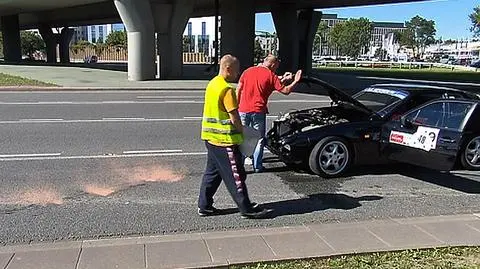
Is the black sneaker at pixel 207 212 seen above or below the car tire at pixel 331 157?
below

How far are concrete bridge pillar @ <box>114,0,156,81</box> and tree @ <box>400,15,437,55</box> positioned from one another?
105468 millimetres

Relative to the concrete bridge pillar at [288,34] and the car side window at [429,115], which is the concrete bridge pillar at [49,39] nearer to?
the concrete bridge pillar at [288,34]

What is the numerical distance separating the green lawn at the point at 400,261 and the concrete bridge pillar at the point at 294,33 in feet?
100

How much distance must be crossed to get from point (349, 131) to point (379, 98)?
1055 millimetres

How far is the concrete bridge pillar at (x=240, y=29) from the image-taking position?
30.3 metres

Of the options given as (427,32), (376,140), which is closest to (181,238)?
(376,140)

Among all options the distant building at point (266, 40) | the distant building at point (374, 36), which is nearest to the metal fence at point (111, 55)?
the distant building at point (266, 40)

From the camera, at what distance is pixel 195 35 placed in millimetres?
120188

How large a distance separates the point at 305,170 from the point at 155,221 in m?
2.79

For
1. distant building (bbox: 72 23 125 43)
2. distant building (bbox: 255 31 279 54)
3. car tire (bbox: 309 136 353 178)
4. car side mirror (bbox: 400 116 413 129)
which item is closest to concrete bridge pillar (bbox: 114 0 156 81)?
car tire (bbox: 309 136 353 178)

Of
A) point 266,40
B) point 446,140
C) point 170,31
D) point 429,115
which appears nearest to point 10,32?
point 170,31

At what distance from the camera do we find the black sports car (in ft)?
20.9

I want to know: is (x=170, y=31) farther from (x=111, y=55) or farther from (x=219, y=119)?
(x=111, y=55)

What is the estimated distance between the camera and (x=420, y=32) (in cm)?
12275
